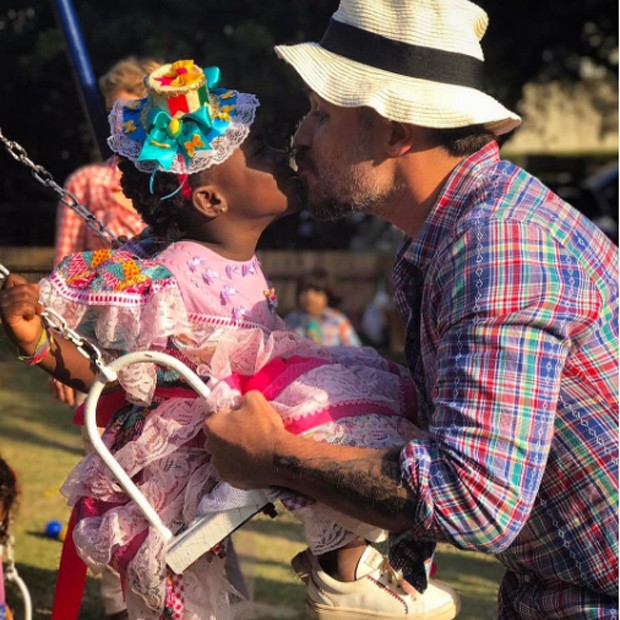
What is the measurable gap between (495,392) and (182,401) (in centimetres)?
91

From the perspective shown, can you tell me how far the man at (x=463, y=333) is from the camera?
2236mm

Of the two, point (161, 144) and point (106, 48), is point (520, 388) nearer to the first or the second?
point (161, 144)

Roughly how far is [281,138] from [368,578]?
129 centimetres

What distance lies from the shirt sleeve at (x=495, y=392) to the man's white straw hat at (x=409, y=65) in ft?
1.30

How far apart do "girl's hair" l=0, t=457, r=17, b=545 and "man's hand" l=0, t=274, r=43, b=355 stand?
1151 millimetres

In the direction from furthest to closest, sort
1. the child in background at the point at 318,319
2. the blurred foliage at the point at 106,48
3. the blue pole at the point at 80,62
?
the blurred foliage at the point at 106,48, the child in background at the point at 318,319, the blue pole at the point at 80,62

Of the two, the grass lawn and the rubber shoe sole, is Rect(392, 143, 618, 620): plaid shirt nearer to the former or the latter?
the rubber shoe sole

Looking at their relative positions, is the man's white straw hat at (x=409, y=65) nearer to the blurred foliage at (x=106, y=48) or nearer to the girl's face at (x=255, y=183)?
the girl's face at (x=255, y=183)

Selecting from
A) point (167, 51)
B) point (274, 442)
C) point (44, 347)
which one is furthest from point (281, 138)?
point (167, 51)

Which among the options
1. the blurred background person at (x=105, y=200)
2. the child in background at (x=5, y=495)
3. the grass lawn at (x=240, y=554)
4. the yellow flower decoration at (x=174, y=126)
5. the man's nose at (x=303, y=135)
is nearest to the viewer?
the man's nose at (x=303, y=135)

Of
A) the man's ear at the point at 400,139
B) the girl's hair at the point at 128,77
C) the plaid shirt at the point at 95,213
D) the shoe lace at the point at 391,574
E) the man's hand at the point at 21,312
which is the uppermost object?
the man's ear at the point at 400,139

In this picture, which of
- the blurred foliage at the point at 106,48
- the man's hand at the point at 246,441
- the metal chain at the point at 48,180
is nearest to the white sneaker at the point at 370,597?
the man's hand at the point at 246,441

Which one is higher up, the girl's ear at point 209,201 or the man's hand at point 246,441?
the girl's ear at point 209,201

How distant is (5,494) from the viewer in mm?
3830
